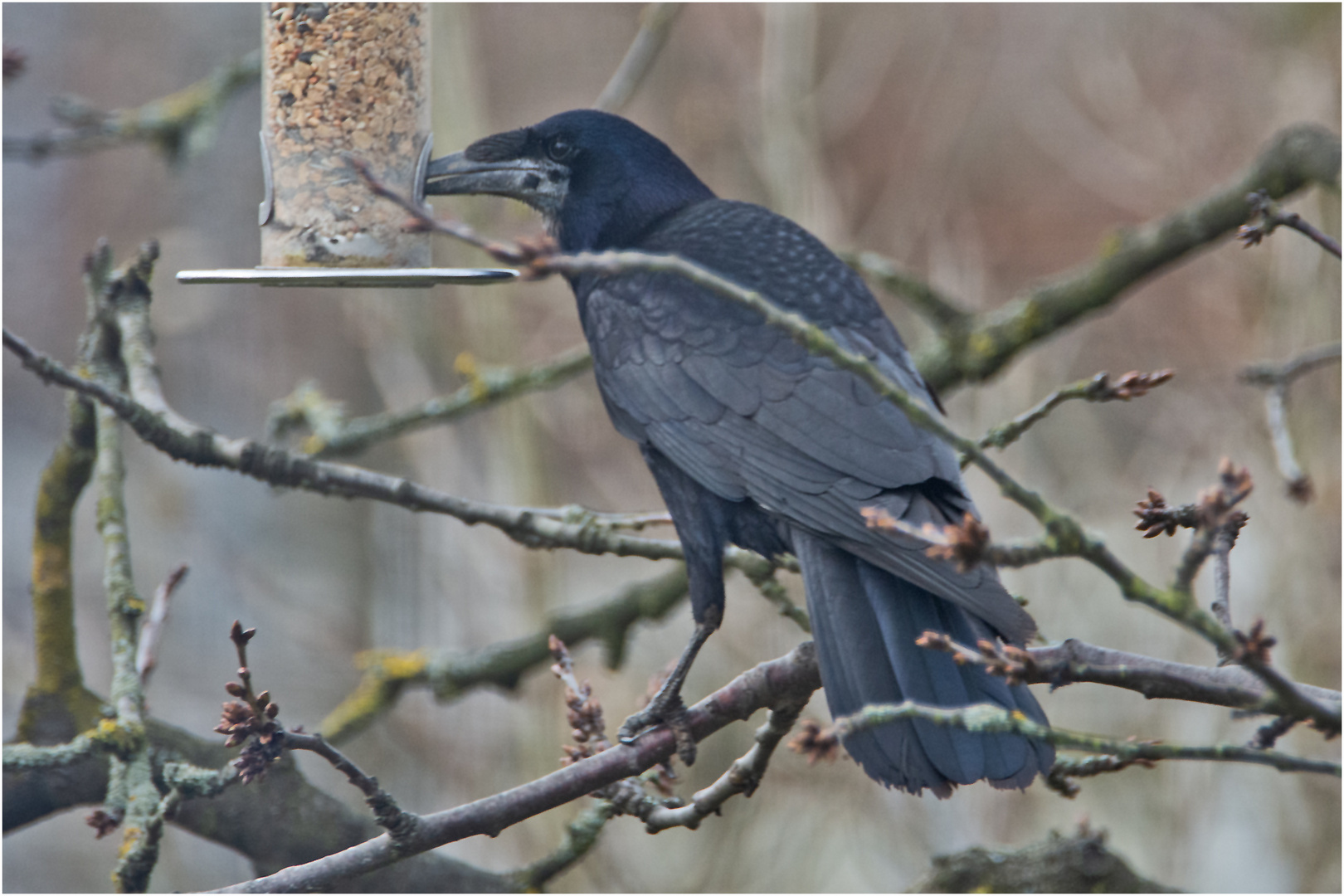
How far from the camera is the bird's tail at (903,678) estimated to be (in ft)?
6.54

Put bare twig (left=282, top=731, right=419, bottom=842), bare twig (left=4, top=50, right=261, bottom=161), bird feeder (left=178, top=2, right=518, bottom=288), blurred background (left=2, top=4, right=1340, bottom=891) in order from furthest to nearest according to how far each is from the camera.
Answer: blurred background (left=2, top=4, right=1340, bottom=891) < bare twig (left=4, top=50, right=261, bottom=161) < bird feeder (left=178, top=2, right=518, bottom=288) < bare twig (left=282, top=731, right=419, bottom=842)

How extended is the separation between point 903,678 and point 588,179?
1704mm

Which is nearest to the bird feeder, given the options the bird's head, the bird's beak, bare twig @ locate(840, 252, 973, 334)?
the bird's beak

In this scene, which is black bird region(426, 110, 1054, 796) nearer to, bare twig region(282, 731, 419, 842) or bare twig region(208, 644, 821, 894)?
bare twig region(208, 644, 821, 894)

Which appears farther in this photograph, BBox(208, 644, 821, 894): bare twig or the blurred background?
the blurred background

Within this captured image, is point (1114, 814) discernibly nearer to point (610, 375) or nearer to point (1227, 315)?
point (1227, 315)

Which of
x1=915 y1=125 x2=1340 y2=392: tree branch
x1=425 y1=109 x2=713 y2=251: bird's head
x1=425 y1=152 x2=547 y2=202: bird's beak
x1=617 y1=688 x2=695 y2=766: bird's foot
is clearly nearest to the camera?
x1=617 y1=688 x2=695 y2=766: bird's foot

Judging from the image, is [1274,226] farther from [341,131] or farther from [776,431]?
[341,131]

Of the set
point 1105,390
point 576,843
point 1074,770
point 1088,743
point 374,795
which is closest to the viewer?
point 1088,743

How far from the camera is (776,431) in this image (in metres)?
2.62

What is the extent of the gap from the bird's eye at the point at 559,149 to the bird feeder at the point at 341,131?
15.8 inches

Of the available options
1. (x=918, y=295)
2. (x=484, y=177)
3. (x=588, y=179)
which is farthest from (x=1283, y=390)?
(x=484, y=177)

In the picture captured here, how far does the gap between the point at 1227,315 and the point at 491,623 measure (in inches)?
174

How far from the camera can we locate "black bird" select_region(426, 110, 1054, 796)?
2.10m
